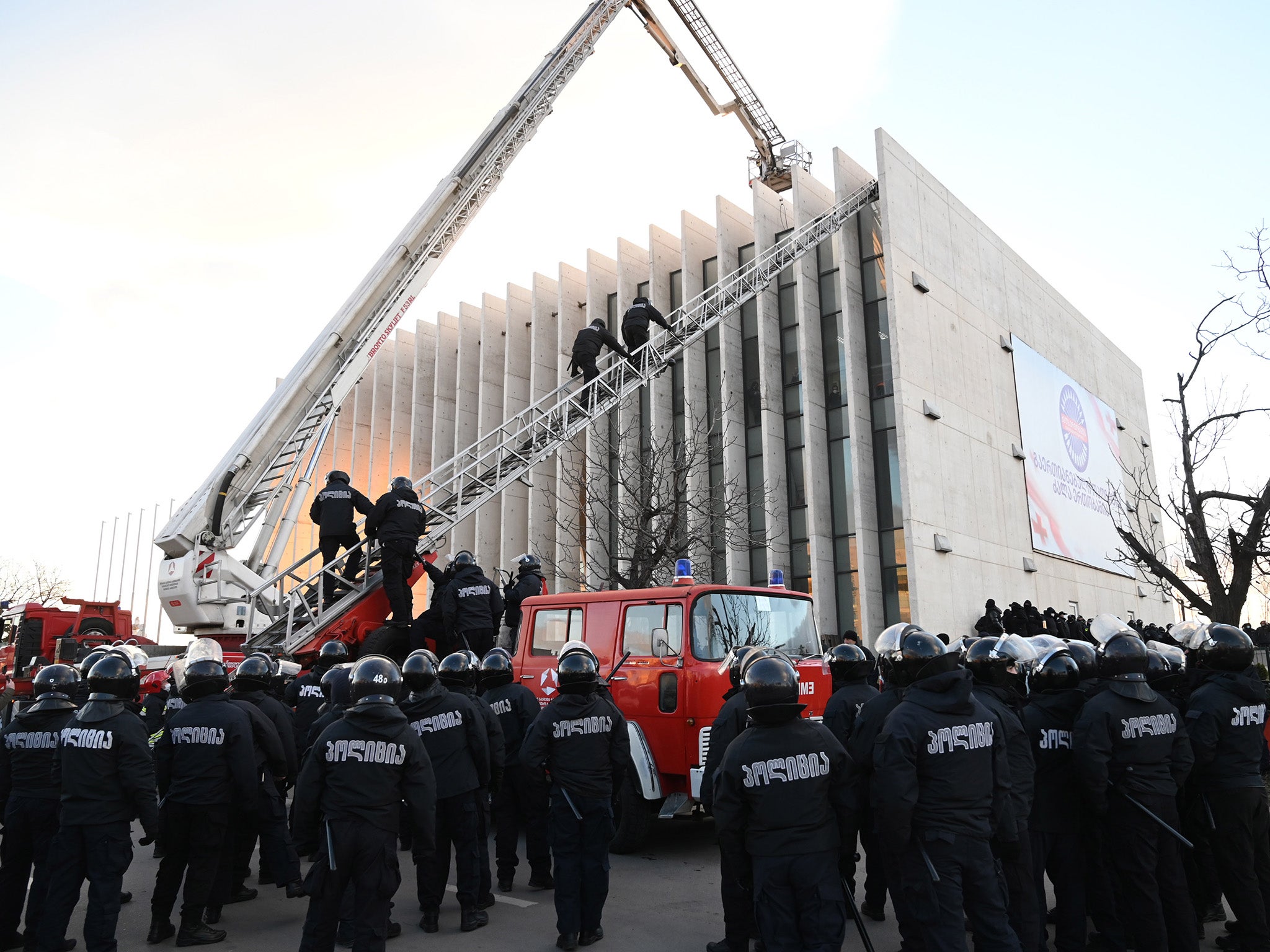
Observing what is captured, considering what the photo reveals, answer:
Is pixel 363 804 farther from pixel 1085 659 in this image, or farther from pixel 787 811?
pixel 1085 659

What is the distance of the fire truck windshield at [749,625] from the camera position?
7637 mm

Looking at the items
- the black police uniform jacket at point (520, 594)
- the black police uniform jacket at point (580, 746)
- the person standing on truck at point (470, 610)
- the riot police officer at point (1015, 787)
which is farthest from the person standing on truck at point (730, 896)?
the black police uniform jacket at point (520, 594)

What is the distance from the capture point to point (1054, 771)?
5406 mm

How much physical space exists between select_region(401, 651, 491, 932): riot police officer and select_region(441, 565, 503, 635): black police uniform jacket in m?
3.38

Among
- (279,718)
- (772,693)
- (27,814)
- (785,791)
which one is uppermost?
(772,693)

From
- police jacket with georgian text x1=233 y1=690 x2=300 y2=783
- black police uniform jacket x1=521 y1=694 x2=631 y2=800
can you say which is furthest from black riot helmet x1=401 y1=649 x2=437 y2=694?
police jacket with georgian text x1=233 y1=690 x2=300 y2=783

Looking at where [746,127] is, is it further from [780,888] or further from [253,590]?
[780,888]

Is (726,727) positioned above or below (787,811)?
above

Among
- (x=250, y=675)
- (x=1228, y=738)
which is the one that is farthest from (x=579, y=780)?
(x=1228, y=738)

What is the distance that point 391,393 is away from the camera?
37.2 meters

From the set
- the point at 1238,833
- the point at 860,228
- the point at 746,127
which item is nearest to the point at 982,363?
the point at 860,228

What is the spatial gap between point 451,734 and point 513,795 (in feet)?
3.70

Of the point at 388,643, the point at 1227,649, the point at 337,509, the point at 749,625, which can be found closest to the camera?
the point at 1227,649

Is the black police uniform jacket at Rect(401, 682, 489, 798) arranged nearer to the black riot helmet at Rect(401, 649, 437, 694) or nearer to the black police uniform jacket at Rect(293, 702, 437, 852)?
the black riot helmet at Rect(401, 649, 437, 694)
